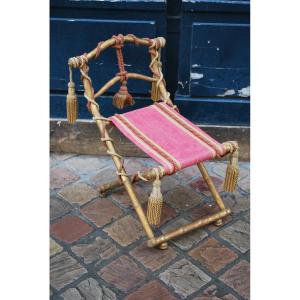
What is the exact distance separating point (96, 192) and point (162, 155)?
79 cm

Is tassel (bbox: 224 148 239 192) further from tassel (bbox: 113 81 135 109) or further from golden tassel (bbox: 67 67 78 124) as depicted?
golden tassel (bbox: 67 67 78 124)

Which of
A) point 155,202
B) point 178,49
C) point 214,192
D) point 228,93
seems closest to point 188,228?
point 214,192

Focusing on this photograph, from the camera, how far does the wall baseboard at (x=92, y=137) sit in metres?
3.52

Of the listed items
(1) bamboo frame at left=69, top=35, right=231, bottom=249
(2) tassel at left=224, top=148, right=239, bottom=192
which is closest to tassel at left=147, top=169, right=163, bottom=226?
(1) bamboo frame at left=69, top=35, right=231, bottom=249

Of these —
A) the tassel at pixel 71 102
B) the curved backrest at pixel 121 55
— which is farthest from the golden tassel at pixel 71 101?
the curved backrest at pixel 121 55

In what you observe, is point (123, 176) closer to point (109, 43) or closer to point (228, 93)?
point (109, 43)

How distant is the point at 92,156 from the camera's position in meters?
3.63

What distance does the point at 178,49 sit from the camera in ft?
11.1

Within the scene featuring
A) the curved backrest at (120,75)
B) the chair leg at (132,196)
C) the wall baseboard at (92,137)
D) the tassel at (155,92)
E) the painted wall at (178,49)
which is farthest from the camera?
the wall baseboard at (92,137)

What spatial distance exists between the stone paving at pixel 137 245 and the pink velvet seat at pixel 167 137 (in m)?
0.53

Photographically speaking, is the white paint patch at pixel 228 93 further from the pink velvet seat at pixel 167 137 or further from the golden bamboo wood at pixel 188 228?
the golden bamboo wood at pixel 188 228

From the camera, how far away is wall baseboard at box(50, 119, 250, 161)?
3523mm

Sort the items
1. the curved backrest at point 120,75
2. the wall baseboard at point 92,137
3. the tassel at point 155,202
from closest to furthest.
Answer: the tassel at point 155,202, the curved backrest at point 120,75, the wall baseboard at point 92,137

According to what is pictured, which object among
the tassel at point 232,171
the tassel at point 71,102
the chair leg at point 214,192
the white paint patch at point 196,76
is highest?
the white paint patch at point 196,76
